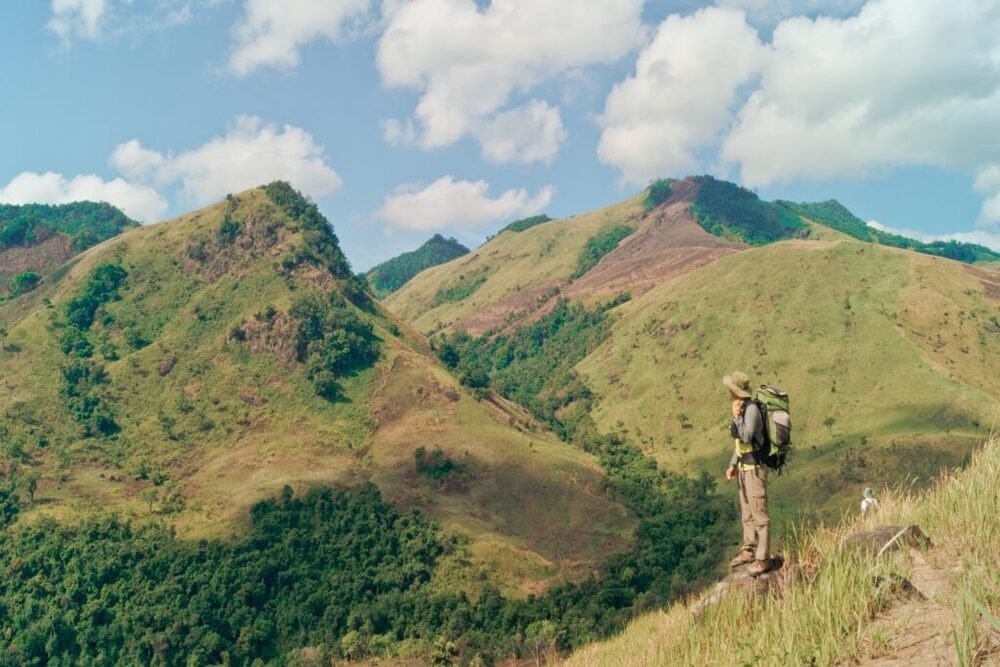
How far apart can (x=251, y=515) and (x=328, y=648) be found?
68.7 ft

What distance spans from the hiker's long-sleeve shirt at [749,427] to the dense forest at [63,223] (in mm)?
170812

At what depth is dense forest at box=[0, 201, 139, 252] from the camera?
15988cm

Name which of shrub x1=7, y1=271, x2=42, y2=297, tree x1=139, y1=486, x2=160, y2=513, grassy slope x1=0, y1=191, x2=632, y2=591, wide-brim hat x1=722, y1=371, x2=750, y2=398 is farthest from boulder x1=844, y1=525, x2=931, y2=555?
shrub x1=7, y1=271, x2=42, y2=297

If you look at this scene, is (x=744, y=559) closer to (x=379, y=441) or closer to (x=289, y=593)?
(x=289, y=593)

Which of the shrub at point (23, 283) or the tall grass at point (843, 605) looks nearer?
the tall grass at point (843, 605)

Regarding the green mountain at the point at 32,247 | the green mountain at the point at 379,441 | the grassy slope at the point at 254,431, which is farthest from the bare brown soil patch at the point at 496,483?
the green mountain at the point at 32,247

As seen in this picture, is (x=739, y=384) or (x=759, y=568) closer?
(x=759, y=568)

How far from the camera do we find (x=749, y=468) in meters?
9.53

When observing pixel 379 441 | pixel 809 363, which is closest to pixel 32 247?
pixel 379 441

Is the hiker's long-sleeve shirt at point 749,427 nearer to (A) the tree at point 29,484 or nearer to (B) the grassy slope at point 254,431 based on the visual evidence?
(B) the grassy slope at point 254,431

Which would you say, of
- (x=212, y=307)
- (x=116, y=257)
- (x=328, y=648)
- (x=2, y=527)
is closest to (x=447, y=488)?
(x=328, y=648)

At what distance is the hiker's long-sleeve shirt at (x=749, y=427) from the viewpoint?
9367mm

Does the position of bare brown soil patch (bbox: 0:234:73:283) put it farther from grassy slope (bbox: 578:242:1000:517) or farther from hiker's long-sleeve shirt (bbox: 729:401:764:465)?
hiker's long-sleeve shirt (bbox: 729:401:764:465)

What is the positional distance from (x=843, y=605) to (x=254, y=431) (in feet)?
325
